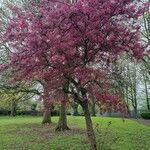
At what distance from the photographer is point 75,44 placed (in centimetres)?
1035

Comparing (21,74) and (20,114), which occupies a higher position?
(20,114)

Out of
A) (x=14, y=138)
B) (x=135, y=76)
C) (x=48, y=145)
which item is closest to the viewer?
(x=48, y=145)

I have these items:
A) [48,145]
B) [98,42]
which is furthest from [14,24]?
[48,145]

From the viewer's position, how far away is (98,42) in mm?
10469

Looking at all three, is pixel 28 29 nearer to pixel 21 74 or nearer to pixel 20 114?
pixel 21 74

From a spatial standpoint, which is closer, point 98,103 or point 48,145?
point 98,103

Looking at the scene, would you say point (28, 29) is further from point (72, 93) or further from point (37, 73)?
point (72, 93)

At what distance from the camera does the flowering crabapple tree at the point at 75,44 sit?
9.89 metres

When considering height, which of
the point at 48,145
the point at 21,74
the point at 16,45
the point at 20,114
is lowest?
the point at 48,145

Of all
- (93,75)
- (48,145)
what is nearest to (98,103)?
(93,75)

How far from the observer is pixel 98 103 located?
10836mm

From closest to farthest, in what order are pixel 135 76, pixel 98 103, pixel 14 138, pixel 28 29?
pixel 28 29 < pixel 98 103 < pixel 14 138 < pixel 135 76

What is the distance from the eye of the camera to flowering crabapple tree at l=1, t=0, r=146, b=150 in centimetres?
989

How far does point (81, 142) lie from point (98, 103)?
19.2 feet
